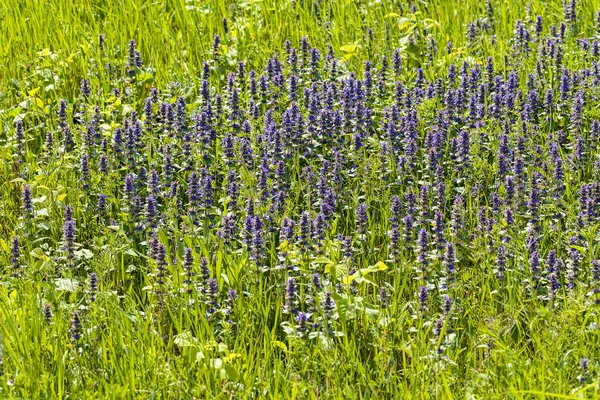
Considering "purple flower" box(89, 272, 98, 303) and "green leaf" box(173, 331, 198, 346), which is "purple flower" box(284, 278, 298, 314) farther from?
"purple flower" box(89, 272, 98, 303)

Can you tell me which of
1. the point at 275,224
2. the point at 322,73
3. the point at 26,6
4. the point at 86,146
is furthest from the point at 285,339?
the point at 26,6

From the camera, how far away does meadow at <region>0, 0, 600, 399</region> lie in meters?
4.51

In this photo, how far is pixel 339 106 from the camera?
6.83m

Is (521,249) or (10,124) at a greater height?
(10,124)

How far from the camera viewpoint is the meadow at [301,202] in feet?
14.8

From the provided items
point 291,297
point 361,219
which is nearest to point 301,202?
point 361,219

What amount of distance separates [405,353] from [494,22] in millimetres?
4419

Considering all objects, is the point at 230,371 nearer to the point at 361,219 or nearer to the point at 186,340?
the point at 186,340

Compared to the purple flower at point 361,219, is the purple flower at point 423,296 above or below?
below

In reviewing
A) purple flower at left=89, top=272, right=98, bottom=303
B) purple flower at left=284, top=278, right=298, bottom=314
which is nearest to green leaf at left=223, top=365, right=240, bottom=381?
purple flower at left=284, top=278, right=298, bottom=314

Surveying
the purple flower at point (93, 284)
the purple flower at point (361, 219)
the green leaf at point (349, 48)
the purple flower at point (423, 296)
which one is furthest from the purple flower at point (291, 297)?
the green leaf at point (349, 48)

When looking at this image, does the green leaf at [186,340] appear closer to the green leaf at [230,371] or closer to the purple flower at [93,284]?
the green leaf at [230,371]

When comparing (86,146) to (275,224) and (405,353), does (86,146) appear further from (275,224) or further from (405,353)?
(405,353)

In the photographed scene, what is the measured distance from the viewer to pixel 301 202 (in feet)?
19.9
